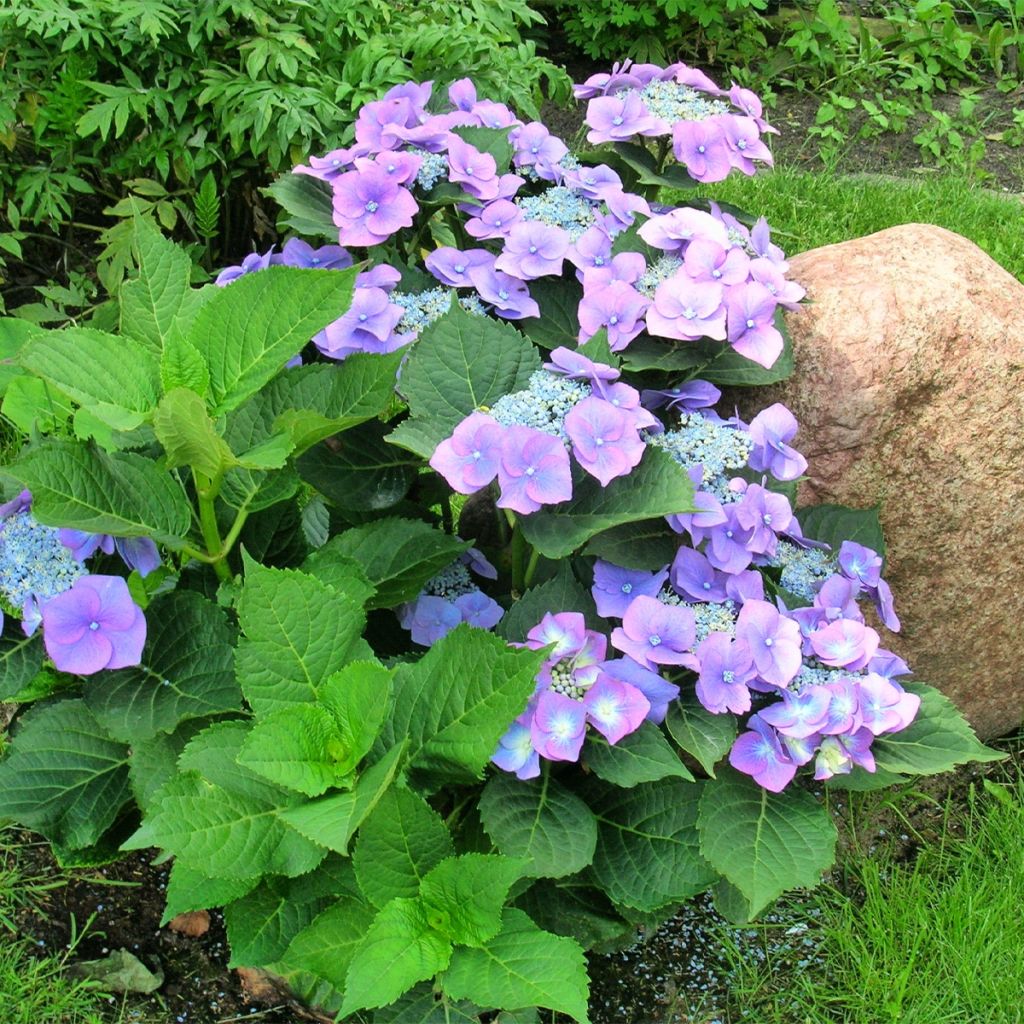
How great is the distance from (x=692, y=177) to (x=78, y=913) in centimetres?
166

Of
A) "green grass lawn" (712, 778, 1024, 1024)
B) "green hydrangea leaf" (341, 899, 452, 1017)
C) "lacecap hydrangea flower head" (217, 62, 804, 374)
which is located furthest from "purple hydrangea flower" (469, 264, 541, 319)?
"green grass lawn" (712, 778, 1024, 1024)

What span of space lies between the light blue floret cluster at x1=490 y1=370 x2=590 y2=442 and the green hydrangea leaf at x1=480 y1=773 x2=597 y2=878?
467 millimetres

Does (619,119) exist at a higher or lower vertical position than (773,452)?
higher

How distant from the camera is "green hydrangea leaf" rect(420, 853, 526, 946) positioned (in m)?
1.49

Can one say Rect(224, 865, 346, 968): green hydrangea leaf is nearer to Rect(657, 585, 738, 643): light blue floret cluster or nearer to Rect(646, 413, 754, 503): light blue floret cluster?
Rect(657, 585, 738, 643): light blue floret cluster

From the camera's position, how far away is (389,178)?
1911mm

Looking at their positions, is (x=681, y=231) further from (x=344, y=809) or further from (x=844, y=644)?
(x=344, y=809)

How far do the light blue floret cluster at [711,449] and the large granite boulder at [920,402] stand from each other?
41 centimetres

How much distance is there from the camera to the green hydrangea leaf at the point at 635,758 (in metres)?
1.55

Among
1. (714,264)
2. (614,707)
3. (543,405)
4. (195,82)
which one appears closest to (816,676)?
(614,707)

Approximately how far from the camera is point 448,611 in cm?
185

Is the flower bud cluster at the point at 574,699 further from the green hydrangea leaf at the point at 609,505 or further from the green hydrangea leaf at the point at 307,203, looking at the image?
the green hydrangea leaf at the point at 307,203

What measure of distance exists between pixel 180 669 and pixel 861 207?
336 centimetres

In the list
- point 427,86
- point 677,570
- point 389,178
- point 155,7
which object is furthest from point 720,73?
point 677,570
